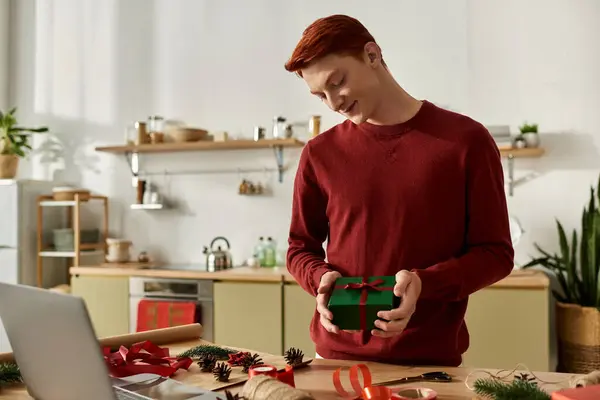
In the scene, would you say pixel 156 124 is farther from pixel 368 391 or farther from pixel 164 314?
pixel 368 391

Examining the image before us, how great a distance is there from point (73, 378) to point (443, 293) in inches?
31.3

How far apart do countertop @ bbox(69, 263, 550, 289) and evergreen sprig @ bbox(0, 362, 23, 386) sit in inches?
92.2

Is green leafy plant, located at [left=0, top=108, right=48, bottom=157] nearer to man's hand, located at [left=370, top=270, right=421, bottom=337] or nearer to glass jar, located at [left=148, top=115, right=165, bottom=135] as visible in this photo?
glass jar, located at [left=148, top=115, right=165, bottom=135]

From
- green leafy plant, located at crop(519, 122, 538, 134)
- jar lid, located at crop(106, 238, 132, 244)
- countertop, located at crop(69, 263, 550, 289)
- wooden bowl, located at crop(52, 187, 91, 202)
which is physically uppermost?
green leafy plant, located at crop(519, 122, 538, 134)

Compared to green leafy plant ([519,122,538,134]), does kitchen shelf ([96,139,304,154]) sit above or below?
below

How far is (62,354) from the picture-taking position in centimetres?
103

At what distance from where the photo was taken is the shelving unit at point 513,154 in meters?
3.74

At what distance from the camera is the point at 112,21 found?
4.83 meters

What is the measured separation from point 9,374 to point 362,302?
2.54ft

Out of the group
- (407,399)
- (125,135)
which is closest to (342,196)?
(407,399)

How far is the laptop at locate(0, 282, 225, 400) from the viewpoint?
967mm

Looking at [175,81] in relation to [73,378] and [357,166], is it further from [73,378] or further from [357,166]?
[73,378]

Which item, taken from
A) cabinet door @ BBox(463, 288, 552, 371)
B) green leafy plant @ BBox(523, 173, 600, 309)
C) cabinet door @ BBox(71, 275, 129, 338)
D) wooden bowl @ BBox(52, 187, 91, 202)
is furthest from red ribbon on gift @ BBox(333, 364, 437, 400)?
wooden bowl @ BBox(52, 187, 91, 202)

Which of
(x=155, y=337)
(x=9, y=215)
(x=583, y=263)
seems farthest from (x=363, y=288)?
(x=9, y=215)
